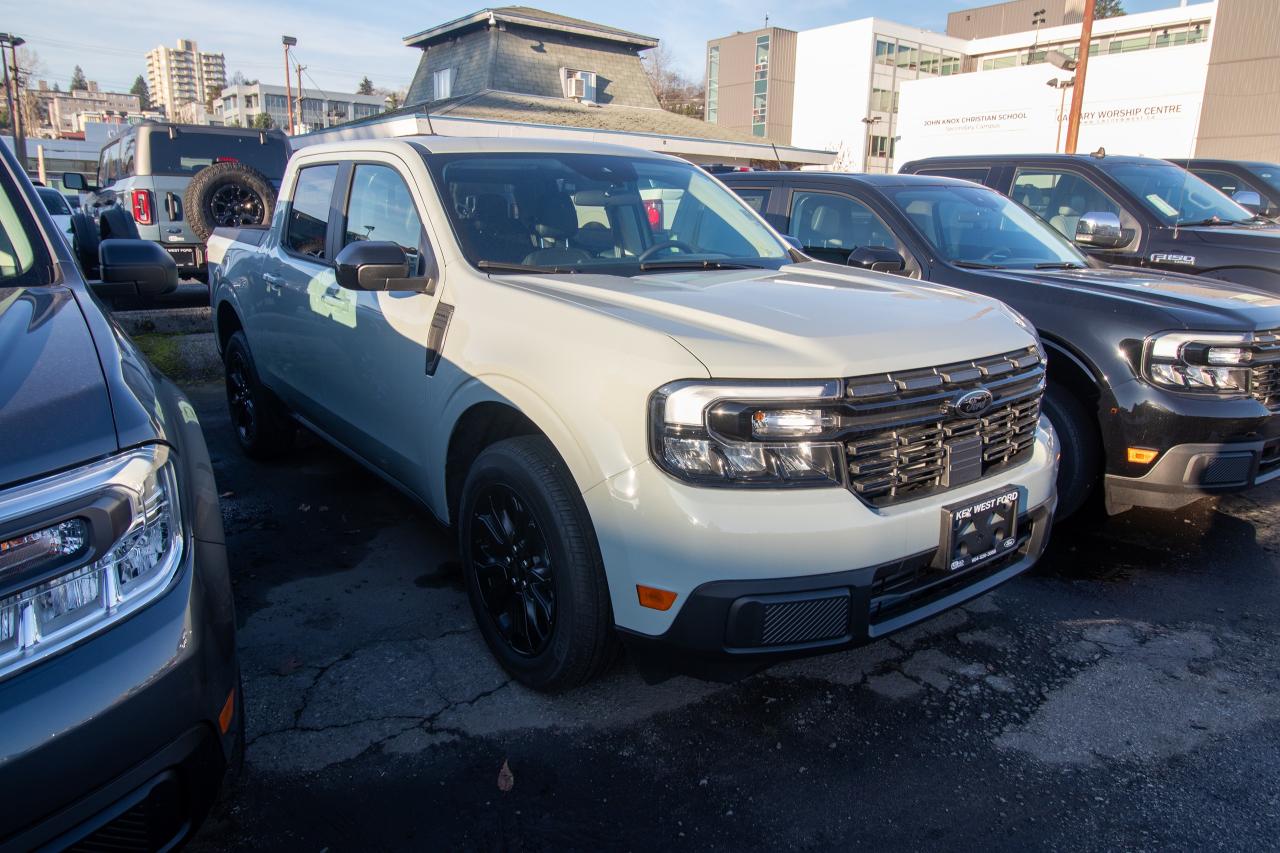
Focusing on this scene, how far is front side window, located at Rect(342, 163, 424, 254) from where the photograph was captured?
3.37 metres

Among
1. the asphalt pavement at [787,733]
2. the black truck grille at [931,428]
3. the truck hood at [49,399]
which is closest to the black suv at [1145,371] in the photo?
→ the asphalt pavement at [787,733]

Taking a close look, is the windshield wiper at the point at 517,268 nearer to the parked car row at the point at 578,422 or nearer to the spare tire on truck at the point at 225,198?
the parked car row at the point at 578,422

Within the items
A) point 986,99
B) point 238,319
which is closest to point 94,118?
point 986,99

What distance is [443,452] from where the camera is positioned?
120 inches

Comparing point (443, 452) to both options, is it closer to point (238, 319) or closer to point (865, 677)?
point (865, 677)

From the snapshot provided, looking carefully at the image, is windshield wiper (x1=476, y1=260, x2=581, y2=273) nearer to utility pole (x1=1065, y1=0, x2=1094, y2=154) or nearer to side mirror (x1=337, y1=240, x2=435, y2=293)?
side mirror (x1=337, y1=240, x2=435, y2=293)

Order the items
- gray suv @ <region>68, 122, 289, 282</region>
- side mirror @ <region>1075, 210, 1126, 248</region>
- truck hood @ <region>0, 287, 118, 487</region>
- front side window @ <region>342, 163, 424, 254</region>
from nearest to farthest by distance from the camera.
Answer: truck hood @ <region>0, 287, 118, 487</region>
front side window @ <region>342, 163, 424, 254</region>
side mirror @ <region>1075, 210, 1126, 248</region>
gray suv @ <region>68, 122, 289, 282</region>

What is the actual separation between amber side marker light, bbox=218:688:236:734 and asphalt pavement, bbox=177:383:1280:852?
0.62 m

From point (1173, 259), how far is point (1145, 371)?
111 inches

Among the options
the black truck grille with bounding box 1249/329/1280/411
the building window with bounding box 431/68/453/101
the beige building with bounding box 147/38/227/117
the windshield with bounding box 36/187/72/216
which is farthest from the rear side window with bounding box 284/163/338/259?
the beige building with bounding box 147/38/227/117

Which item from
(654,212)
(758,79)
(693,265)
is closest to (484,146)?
(654,212)

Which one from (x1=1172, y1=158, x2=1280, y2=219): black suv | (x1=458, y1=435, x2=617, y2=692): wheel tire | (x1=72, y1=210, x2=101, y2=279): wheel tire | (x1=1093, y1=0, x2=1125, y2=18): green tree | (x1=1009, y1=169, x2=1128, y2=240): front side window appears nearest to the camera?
(x1=458, y1=435, x2=617, y2=692): wheel tire

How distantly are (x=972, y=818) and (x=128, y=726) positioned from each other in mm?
2049

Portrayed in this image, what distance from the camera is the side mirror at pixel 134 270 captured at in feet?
9.84
